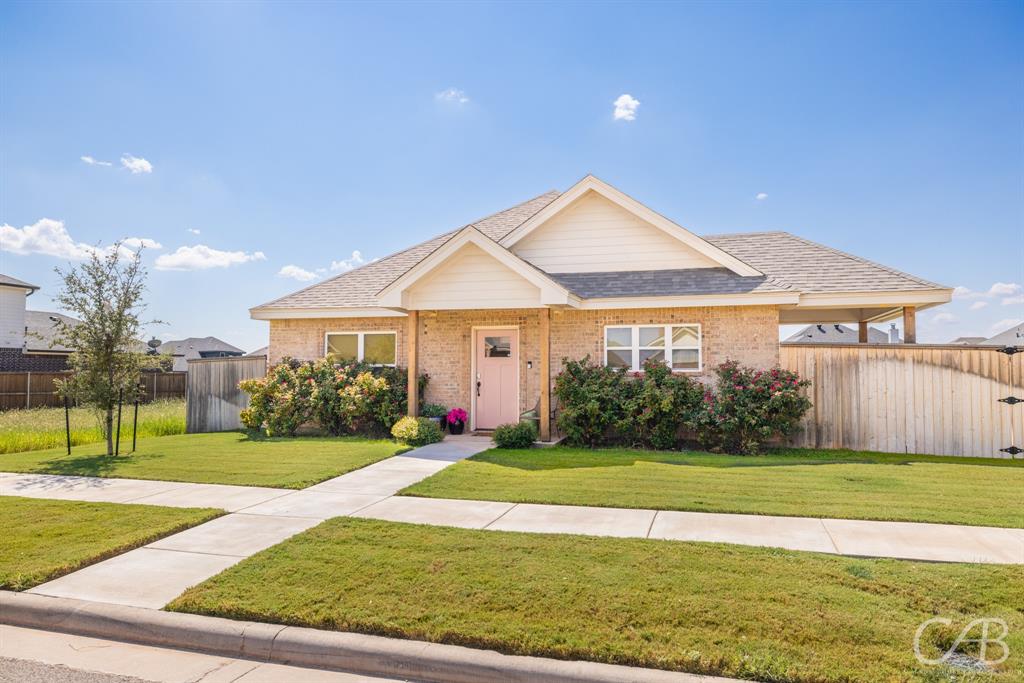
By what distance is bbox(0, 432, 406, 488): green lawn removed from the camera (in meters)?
9.45

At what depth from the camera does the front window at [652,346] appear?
13.6 meters

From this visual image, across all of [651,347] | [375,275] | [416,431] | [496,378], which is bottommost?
[416,431]

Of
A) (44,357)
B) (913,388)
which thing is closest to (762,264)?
(913,388)

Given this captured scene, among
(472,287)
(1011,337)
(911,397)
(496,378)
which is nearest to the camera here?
(911,397)

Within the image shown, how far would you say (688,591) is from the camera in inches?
177

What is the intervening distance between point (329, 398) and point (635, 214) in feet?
28.3

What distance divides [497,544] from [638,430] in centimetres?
778

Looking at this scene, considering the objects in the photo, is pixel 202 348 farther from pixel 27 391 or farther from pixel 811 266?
pixel 811 266

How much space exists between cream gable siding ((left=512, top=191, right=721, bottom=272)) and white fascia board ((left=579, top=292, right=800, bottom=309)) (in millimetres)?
1762

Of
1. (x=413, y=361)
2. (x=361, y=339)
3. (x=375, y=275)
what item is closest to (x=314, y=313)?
(x=361, y=339)

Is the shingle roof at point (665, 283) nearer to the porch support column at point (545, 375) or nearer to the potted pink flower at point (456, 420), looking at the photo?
the porch support column at point (545, 375)

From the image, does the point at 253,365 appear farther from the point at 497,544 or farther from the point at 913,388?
the point at 913,388

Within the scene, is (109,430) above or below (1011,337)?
below

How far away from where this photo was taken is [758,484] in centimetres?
854
